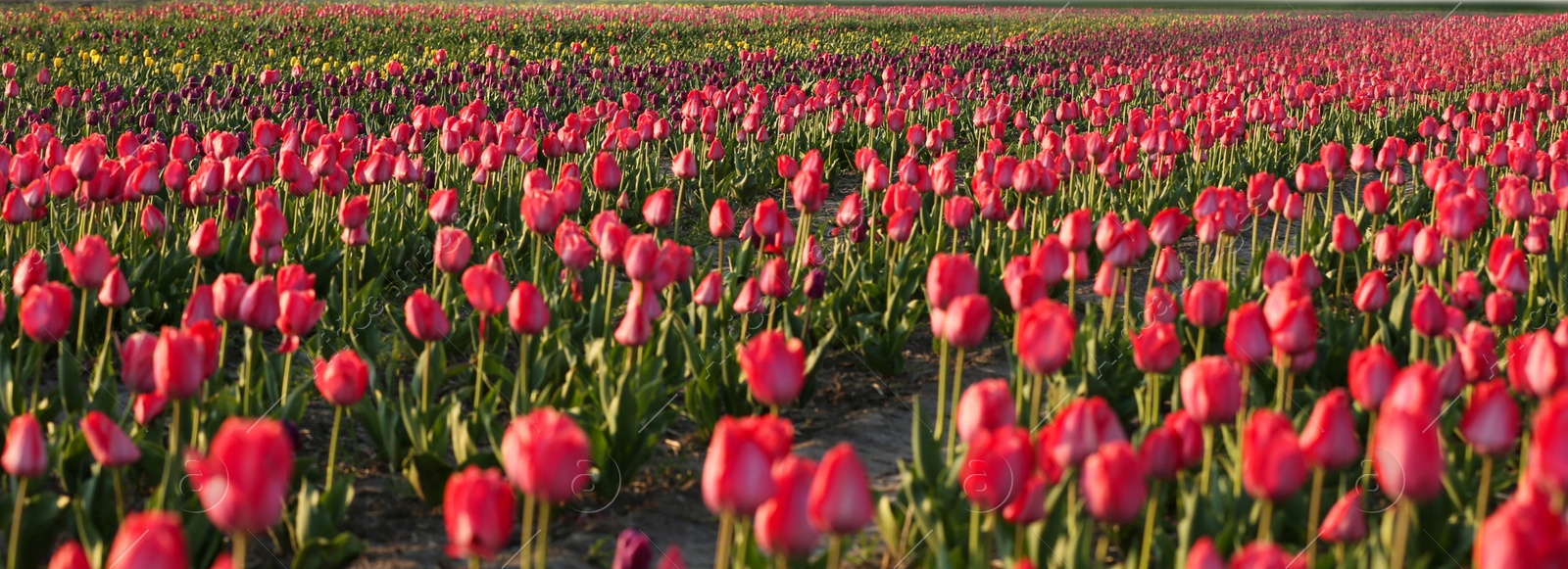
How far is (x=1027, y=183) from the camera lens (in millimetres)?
5484

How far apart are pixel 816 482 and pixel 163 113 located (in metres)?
9.53

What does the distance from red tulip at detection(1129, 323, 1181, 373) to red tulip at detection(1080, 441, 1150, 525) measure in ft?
2.75

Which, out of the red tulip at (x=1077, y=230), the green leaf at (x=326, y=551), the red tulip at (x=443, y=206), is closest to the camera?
the green leaf at (x=326, y=551)

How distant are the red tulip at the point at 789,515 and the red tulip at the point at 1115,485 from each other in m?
0.47

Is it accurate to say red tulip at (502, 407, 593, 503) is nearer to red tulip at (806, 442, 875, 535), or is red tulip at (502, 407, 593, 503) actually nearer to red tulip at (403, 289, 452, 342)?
red tulip at (806, 442, 875, 535)

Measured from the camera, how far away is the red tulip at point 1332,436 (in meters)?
2.08

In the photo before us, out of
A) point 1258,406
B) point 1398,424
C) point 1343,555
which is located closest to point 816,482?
point 1398,424

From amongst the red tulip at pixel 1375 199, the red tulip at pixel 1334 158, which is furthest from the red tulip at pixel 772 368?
the red tulip at pixel 1334 158

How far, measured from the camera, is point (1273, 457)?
199cm

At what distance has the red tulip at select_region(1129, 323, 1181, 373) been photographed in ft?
9.25

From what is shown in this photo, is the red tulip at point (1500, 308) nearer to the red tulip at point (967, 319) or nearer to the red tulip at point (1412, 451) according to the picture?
the red tulip at point (967, 319)

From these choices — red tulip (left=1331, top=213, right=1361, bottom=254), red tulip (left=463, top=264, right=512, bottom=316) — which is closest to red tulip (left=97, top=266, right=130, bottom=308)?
red tulip (left=463, top=264, right=512, bottom=316)

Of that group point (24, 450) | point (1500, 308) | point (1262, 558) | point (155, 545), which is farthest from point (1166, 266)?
point (155, 545)

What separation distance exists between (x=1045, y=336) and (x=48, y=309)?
2.09m
